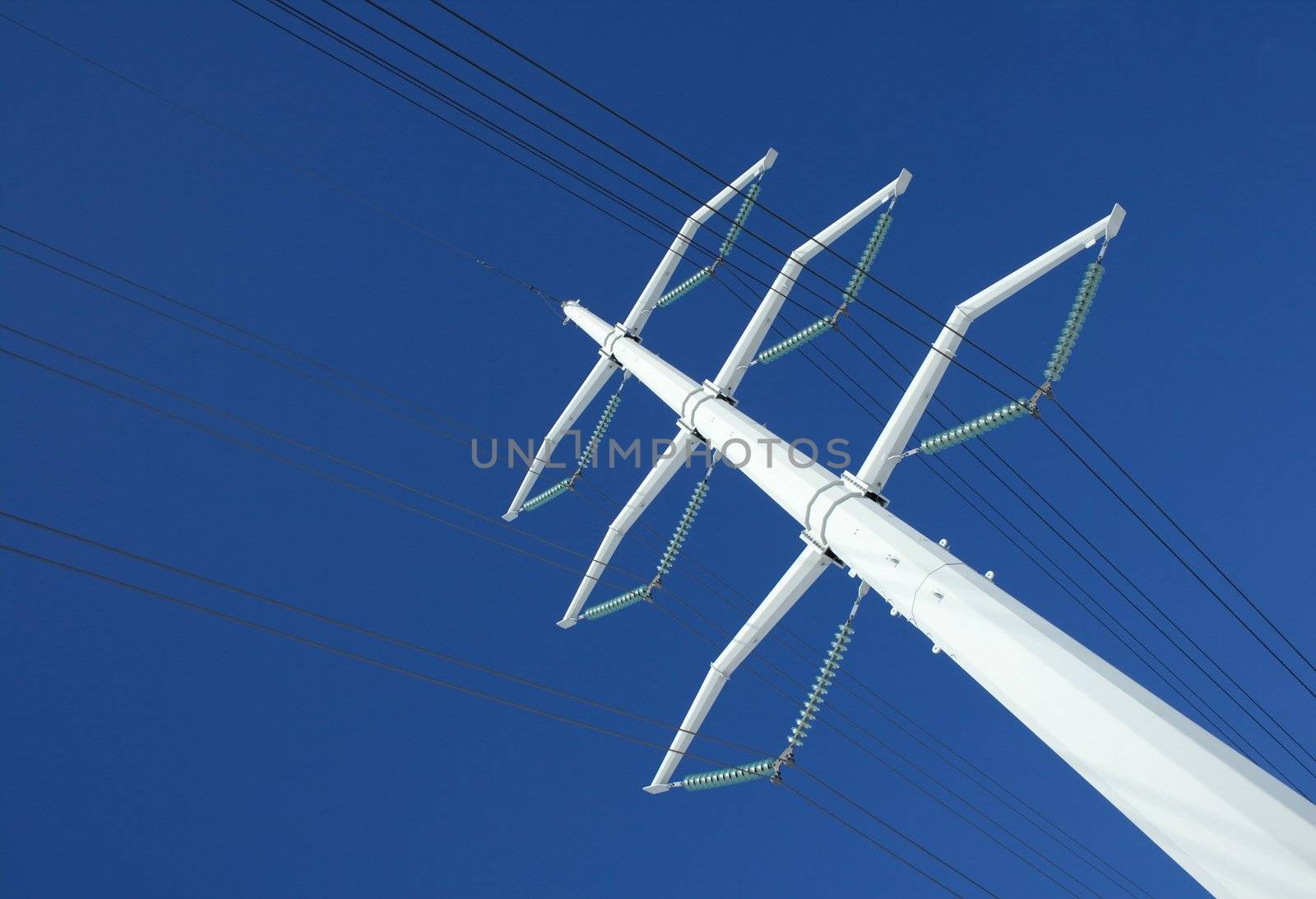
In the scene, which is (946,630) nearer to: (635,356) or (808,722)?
(808,722)

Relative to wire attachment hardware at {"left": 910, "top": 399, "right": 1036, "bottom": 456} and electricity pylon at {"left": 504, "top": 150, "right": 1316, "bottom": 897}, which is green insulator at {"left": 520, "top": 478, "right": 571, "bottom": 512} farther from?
wire attachment hardware at {"left": 910, "top": 399, "right": 1036, "bottom": 456}

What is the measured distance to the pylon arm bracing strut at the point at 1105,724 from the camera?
448 centimetres

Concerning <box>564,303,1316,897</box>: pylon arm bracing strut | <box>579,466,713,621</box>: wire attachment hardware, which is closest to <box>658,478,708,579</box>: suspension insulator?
<box>579,466,713,621</box>: wire attachment hardware

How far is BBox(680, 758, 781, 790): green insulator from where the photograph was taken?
10.1m

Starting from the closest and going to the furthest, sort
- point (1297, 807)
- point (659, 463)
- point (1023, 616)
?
point (1297, 807)
point (1023, 616)
point (659, 463)

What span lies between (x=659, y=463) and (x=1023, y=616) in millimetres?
7228

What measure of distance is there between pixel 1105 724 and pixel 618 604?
10.9 meters

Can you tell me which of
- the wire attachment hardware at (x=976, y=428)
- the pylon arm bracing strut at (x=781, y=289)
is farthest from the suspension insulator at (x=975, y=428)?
the pylon arm bracing strut at (x=781, y=289)

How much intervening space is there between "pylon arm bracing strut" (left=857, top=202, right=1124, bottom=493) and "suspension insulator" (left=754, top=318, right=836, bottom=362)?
371cm

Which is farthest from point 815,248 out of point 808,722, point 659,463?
point 808,722

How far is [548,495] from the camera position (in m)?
18.7

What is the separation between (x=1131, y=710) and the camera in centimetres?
518

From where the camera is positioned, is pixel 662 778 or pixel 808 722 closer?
pixel 808 722

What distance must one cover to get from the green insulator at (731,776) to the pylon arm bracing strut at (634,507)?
14.6 feet
